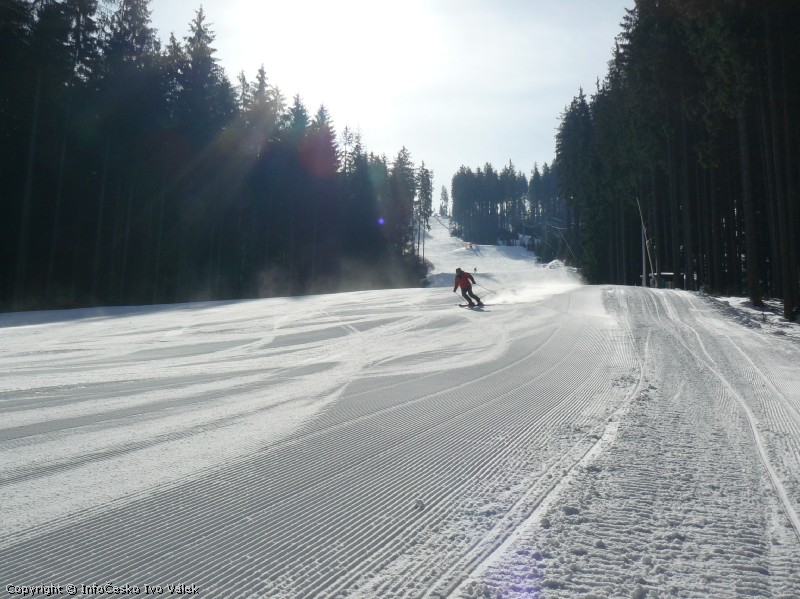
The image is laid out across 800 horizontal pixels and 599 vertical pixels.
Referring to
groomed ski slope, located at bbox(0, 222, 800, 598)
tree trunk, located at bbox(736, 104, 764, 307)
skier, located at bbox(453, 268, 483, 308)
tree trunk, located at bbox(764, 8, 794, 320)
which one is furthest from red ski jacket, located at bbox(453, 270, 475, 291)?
tree trunk, located at bbox(736, 104, 764, 307)

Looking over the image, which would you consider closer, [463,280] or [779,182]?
[779,182]

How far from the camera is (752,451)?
4.65 meters

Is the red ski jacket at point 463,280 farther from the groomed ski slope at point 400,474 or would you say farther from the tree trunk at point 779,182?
the groomed ski slope at point 400,474

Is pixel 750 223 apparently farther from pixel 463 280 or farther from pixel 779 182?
pixel 463 280

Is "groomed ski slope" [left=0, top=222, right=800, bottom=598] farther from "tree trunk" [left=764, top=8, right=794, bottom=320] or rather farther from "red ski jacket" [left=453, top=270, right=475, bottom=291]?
"red ski jacket" [left=453, top=270, right=475, bottom=291]

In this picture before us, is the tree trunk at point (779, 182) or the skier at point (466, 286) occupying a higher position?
the tree trunk at point (779, 182)

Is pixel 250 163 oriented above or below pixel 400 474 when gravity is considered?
above

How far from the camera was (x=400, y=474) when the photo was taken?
4.05 meters

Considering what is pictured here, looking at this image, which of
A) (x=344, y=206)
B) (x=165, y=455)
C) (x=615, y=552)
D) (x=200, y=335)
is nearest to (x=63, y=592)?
(x=165, y=455)

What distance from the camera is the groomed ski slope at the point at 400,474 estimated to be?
106 inches

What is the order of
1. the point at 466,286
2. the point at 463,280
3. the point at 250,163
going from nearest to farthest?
the point at 466,286
the point at 463,280
the point at 250,163

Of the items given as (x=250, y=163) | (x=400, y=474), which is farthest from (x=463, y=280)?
(x=250, y=163)

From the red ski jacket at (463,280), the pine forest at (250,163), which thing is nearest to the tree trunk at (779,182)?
the pine forest at (250,163)

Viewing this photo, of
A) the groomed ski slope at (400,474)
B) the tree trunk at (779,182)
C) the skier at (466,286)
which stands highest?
the tree trunk at (779,182)
